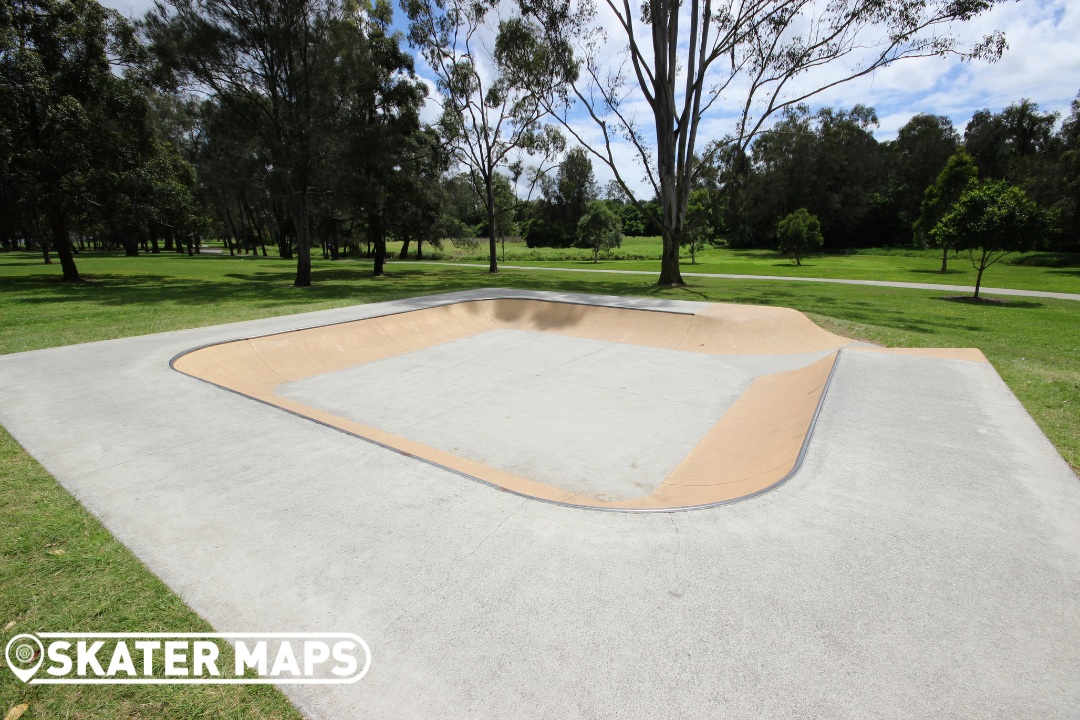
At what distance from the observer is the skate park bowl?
494 cm

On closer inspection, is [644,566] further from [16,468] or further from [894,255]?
[894,255]

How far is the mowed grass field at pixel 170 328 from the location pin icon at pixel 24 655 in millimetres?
43

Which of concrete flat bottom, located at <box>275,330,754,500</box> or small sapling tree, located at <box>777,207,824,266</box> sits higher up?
small sapling tree, located at <box>777,207,824,266</box>

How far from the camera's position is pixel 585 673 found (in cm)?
216

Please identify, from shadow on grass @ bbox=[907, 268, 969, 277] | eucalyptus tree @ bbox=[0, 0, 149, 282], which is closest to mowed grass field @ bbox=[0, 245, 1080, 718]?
shadow on grass @ bbox=[907, 268, 969, 277]

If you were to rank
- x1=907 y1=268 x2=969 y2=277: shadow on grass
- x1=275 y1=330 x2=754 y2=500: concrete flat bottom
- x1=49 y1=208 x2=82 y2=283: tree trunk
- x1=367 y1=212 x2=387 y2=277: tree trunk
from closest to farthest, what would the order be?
x1=275 y1=330 x2=754 y2=500: concrete flat bottom → x1=49 y1=208 x2=82 y2=283: tree trunk → x1=367 y1=212 x2=387 y2=277: tree trunk → x1=907 y1=268 x2=969 y2=277: shadow on grass

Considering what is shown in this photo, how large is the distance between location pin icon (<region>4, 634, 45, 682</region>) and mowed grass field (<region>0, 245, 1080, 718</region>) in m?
0.04

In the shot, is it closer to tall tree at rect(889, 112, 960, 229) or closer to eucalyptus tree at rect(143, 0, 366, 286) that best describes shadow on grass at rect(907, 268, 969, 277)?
tall tree at rect(889, 112, 960, 229)

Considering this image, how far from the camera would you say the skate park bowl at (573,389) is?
4941mm

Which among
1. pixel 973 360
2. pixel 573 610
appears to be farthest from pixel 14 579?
pixel 973 360

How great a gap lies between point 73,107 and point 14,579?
20.3 meters

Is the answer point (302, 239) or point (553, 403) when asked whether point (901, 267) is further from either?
point (302, 239)

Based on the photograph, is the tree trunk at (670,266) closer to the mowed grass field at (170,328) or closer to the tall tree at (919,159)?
the mowed grass field at (170,328)

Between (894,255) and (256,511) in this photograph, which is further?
(894,255)
